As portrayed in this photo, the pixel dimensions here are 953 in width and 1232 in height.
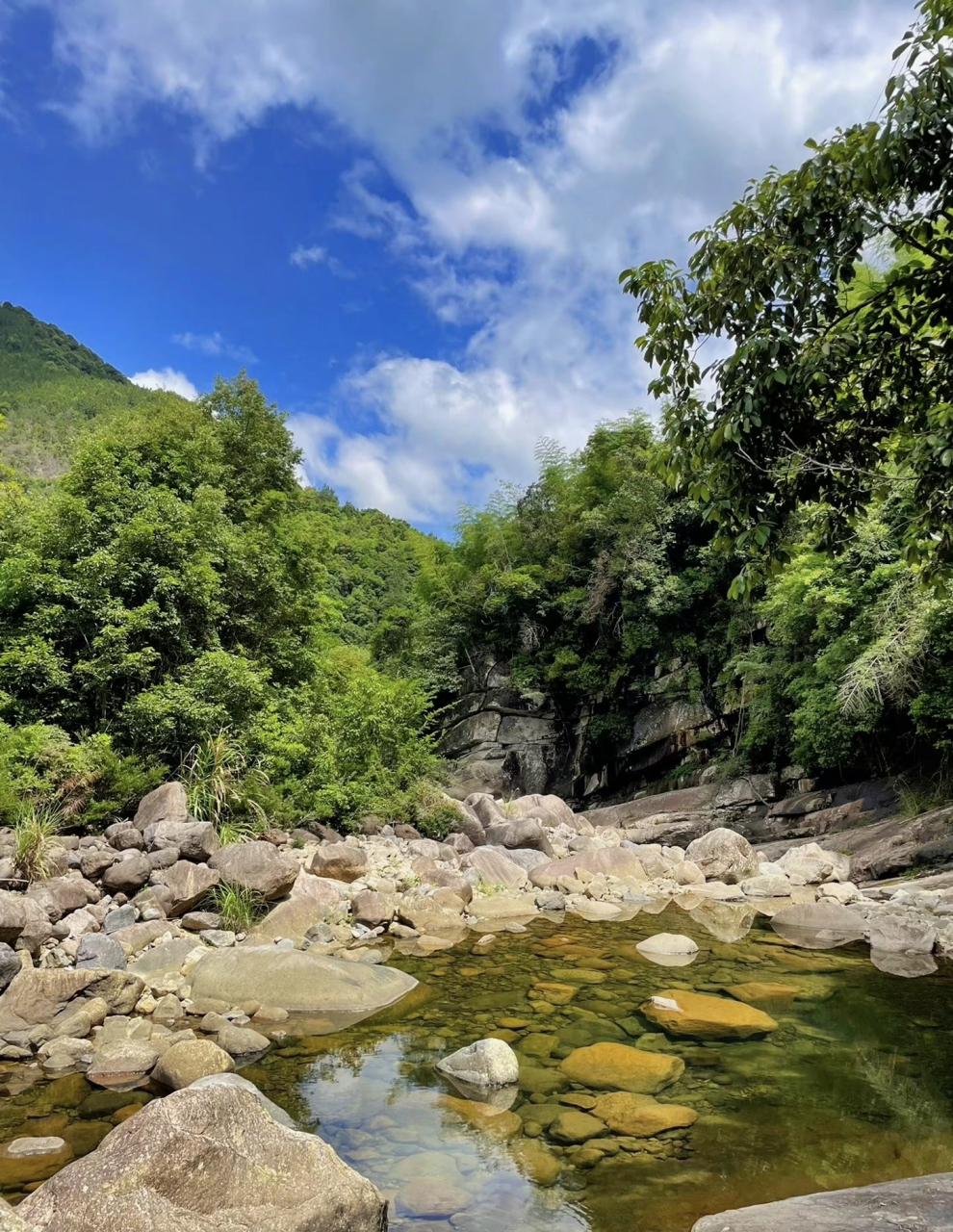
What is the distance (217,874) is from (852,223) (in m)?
8.62

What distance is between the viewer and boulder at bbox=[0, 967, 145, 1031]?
559cm

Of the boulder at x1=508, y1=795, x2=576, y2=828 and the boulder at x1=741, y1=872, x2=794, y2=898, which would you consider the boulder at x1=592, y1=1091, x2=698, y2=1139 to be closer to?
the boulder at x1=741, y1=872, x2=794, y2=898

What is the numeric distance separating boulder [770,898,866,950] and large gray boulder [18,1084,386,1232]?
23.9ft

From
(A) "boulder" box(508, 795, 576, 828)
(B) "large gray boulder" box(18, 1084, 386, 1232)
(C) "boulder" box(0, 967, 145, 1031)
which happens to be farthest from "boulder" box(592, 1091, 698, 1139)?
(A) "boulder" box(508, 795, 576, 828)

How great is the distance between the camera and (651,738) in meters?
25.0

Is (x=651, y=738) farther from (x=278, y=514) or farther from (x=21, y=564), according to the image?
(x=21, y=564)

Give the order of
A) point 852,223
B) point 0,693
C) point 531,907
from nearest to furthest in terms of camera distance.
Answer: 1. point 852,223
2. point 531,907
3. point 0,693

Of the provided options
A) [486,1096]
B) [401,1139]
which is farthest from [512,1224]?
[486,1096]

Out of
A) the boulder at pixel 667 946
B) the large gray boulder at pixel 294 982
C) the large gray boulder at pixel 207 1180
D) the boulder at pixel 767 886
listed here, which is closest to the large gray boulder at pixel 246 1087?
the large gray boulder at pixel 207 1180

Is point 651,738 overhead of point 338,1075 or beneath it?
overhead

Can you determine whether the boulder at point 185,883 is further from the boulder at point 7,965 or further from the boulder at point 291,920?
the boulder at point 7,965

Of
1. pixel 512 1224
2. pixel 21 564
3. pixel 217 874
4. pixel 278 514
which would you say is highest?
pixel 278 514

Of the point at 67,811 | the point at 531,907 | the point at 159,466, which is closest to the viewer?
the point at 67,811

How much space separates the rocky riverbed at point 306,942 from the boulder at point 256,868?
0.08ft
